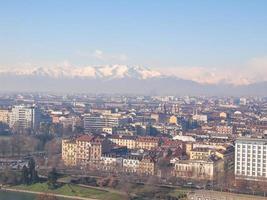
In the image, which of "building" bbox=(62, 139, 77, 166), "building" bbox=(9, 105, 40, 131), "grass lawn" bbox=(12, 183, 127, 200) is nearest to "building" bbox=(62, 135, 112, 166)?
"building" bbox=(62, 139, 77, 166)

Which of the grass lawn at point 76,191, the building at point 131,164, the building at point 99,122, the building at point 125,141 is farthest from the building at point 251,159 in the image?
the building at point 99,122

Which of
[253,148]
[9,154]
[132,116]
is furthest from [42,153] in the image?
[132,116]

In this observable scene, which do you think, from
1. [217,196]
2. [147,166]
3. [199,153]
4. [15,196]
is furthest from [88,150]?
[217,196]

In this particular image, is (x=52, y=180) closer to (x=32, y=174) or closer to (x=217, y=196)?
(x=32, y=174)

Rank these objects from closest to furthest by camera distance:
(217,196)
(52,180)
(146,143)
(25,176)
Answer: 1. (217,196)
2. (52,180)
3. (25,176)
4. (146,143)

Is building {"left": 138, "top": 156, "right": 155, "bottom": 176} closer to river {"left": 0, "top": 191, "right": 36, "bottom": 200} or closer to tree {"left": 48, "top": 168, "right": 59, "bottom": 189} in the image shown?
tree {"left": 48, "top": 168, "right": 59, "bottom": 189}
